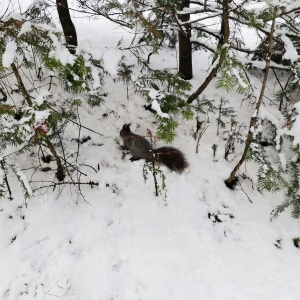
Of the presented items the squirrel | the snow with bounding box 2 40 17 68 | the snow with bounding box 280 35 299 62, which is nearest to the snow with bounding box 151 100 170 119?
the squirrel

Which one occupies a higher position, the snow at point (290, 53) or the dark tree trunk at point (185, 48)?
the dark tree trunk at point (185, 48)

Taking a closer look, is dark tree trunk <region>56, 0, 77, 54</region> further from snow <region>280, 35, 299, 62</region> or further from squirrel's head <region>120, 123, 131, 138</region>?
snow <region>280, 35, 299, 62</region>

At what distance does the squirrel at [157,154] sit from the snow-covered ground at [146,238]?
0.34 ft

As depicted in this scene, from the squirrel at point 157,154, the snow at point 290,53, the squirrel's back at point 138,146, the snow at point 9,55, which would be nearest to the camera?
the snow at point 9,55

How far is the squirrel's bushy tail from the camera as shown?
3629 mm

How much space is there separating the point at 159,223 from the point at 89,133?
166 centimetres

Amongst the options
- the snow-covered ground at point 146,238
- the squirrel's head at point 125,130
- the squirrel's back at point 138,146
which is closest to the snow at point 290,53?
the snow-covered ground at point 146,238

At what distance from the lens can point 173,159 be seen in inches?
143

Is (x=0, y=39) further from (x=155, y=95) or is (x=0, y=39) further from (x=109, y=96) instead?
(x=109, y=96)

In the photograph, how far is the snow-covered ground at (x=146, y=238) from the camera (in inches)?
109

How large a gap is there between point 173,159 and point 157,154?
0.82 feet

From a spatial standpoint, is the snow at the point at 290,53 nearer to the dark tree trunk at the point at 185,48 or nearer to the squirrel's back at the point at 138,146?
the dark tree trunk at the point at 185,48

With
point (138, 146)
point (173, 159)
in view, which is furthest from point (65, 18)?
point (173, 159)

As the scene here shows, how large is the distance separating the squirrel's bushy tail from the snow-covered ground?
0.10 metres
